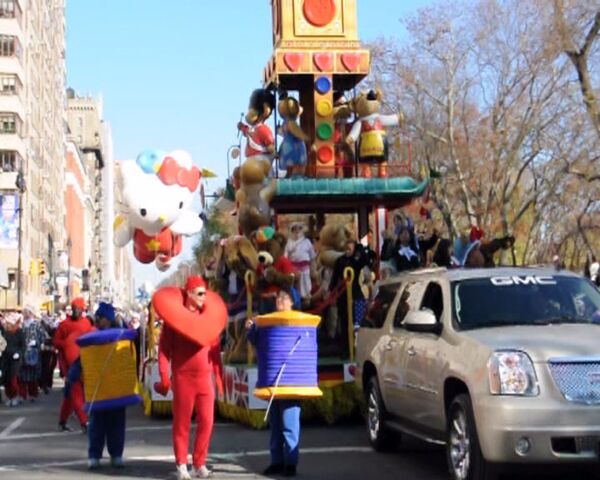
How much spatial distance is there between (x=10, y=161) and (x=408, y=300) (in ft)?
204

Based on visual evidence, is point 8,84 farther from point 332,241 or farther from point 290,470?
point 290,470

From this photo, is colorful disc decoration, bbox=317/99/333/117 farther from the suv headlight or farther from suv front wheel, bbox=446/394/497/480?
the suv headlight

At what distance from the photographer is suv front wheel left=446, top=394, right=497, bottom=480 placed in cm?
898

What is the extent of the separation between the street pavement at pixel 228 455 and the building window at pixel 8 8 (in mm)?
57952

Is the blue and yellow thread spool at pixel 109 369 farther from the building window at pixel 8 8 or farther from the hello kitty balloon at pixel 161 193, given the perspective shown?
the building window at pixel 8 8

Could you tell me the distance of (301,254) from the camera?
695 inches

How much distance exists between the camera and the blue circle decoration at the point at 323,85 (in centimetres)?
2015

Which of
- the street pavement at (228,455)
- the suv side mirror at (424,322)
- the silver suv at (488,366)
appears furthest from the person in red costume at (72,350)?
the suv side mirror at (424,322)

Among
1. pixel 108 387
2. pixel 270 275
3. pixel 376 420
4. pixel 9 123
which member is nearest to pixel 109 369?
pixel 108 387

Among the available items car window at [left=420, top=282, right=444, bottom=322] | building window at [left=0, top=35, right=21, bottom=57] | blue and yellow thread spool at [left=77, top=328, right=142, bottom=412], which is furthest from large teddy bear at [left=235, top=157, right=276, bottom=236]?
building window at [left=0, top=35, right=21, bottom=57]

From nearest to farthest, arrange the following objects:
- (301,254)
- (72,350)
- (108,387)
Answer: (108,387) → (72,350) → (301,254)

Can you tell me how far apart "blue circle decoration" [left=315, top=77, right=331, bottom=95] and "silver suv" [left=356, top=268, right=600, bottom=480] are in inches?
325

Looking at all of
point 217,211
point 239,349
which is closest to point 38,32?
point 217,211

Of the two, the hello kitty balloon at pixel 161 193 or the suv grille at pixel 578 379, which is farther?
the hello kitty balloon at pixel 161 193
